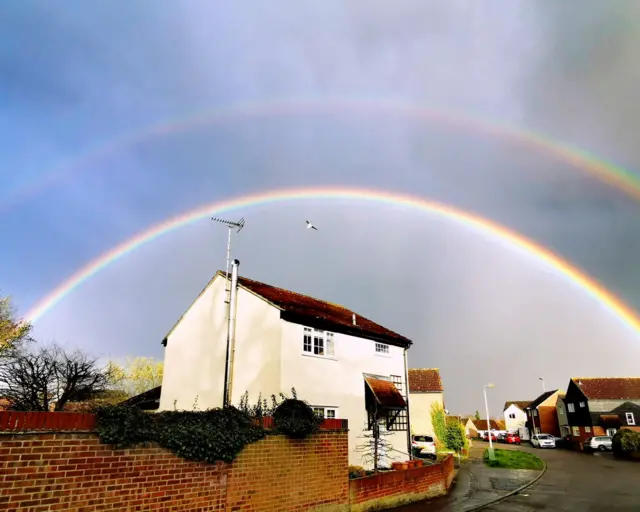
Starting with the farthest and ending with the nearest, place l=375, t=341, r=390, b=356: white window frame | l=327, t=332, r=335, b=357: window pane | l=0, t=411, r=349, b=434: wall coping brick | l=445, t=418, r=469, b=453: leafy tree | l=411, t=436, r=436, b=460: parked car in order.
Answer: l=445, t=418, r=469, b=453: leafy tree, l=411, t=436, r=436, b=460: parked car, l=375, t=341, r=390, b=356: white window frame, l=327, t=332, r=335, b=357: window pane, l=0, t=411, r=349, b=434: wall coping brick

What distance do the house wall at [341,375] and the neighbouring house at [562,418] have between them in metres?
58.3

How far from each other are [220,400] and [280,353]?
424cm

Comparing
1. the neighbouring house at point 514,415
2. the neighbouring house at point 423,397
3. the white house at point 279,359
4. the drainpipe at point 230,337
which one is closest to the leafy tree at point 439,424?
the neighbouring house at point 423,397

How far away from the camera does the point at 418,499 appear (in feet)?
51.1

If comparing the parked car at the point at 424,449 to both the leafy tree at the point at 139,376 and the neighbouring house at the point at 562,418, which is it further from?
the neighbouring house at the point at 562,418

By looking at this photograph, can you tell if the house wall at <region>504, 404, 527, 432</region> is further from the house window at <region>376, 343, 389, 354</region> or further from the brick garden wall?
the brick garden wall

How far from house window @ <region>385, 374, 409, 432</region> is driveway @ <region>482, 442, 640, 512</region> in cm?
690

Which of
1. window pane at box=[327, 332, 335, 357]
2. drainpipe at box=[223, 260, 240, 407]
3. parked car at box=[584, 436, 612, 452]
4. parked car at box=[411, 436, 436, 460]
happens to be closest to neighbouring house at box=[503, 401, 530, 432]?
parked car at box=[584, 436, 612, 452]

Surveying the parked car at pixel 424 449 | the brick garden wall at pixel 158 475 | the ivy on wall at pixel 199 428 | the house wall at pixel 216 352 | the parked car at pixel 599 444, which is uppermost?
the house wall at pixel 216 352

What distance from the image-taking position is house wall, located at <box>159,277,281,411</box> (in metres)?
19.7

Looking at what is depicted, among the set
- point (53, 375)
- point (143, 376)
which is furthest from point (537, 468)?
point (143, 376)

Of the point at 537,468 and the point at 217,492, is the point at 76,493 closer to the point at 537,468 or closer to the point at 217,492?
the point at 217,492

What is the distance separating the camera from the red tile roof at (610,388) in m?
61.0

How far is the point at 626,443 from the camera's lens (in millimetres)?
37906
